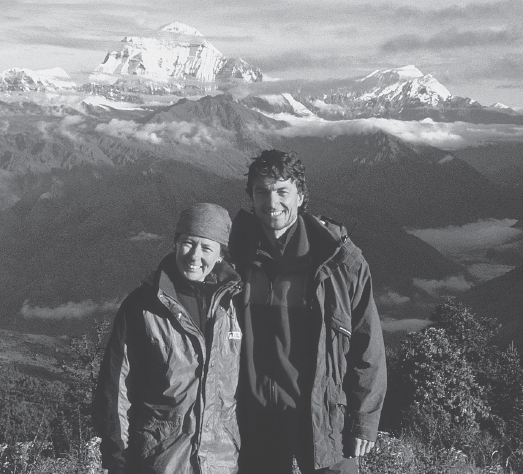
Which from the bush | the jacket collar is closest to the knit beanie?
the jacket collar

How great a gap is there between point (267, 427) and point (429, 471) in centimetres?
237

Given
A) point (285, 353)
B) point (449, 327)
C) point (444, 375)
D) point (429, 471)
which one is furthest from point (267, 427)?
point (449, 327)

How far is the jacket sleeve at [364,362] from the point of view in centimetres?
541

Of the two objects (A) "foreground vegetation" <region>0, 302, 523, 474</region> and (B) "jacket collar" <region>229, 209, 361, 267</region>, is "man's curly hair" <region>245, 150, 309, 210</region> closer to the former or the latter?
(B) "jacket collar" <region>229, 209, 361, 267</region>

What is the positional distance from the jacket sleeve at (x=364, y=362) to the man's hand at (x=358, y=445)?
0.04 m

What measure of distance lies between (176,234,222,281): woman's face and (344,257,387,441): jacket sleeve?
1.08 m

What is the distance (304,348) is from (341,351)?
0.29 m

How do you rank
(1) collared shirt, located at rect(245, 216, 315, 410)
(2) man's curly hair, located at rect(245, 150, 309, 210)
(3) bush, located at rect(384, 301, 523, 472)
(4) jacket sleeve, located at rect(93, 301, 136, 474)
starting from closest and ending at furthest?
(4) jacket sleeve, located at rect(93, 301, 136, 474)
(1) collared shirt, located at rect(245, 216, 315, 410)
(2) man's curly hair, located at rect(245, 150, 309, 210)
(3) bush, located at rect(384, 301, 523, 472)

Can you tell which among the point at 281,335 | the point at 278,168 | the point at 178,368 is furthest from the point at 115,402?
the point at 278,168

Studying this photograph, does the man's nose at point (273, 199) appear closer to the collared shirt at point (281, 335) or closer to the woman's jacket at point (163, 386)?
the collared shirt at point (281, 335)

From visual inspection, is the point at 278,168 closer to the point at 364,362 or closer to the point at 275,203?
the point at 275,203

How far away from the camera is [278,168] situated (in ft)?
18.2

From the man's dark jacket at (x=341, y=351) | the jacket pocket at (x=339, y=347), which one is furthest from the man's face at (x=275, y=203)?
the jacket pocket at (x=339, y=347)

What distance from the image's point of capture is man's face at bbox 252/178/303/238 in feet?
18.3
